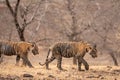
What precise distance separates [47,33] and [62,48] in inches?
1195

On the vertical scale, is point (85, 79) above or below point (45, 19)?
below

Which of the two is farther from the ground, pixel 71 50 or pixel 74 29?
pixel 74 29

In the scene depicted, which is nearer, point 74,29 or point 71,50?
point 71,50

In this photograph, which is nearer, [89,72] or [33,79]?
[33,79]

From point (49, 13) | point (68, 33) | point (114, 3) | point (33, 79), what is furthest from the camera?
point (49, 13)

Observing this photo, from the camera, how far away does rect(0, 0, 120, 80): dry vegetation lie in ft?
56.5

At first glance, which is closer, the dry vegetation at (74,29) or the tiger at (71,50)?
the dry vegetation at (74,29)

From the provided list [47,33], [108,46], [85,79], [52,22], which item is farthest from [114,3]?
[85,79]

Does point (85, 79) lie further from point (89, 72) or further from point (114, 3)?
point (114, 3)

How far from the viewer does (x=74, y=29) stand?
27.5m

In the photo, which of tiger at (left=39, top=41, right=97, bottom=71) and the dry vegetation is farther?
tiger at (left=39, top=41, right=97, bottom=71)

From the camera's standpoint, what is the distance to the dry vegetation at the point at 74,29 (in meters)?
17.2

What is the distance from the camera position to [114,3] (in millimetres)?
37719

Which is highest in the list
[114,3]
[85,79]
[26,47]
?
[114,3]
